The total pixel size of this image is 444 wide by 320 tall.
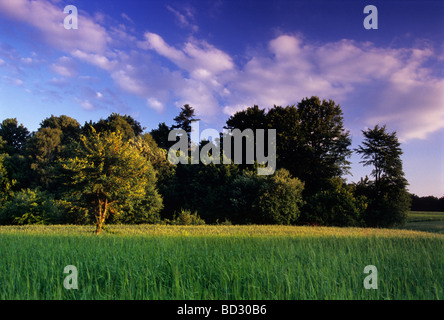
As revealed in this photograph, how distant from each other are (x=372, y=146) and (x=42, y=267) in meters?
27.0

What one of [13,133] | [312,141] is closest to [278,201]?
[312,141]

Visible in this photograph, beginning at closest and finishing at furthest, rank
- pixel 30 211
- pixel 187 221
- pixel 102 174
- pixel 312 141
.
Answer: pixel 102 174
pixel 30 211
pixel 187 221
pixel 312 141

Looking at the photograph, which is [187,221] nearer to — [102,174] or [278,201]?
[278,201]

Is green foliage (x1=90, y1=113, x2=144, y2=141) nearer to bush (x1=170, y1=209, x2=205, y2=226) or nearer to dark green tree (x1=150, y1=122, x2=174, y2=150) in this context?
dark green tree (x1=150, y1=122, x2=174, y2=150)

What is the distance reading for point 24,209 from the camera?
2414cm

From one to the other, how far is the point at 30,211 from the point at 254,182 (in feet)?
64.8

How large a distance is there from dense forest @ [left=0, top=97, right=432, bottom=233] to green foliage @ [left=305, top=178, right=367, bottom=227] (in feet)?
0.28

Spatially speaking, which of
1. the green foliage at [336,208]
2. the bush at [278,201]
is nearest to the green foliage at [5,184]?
the bush at [278,201]

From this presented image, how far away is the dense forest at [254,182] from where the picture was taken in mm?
24562

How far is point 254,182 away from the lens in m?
25.6

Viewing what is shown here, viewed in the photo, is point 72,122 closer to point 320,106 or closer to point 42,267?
point 320,106

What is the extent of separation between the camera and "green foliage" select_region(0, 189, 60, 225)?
2403 centimetres

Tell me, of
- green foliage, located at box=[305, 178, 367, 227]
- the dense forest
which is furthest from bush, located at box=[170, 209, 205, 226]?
green foliage, located at box=[305, 178, 367, 227]
